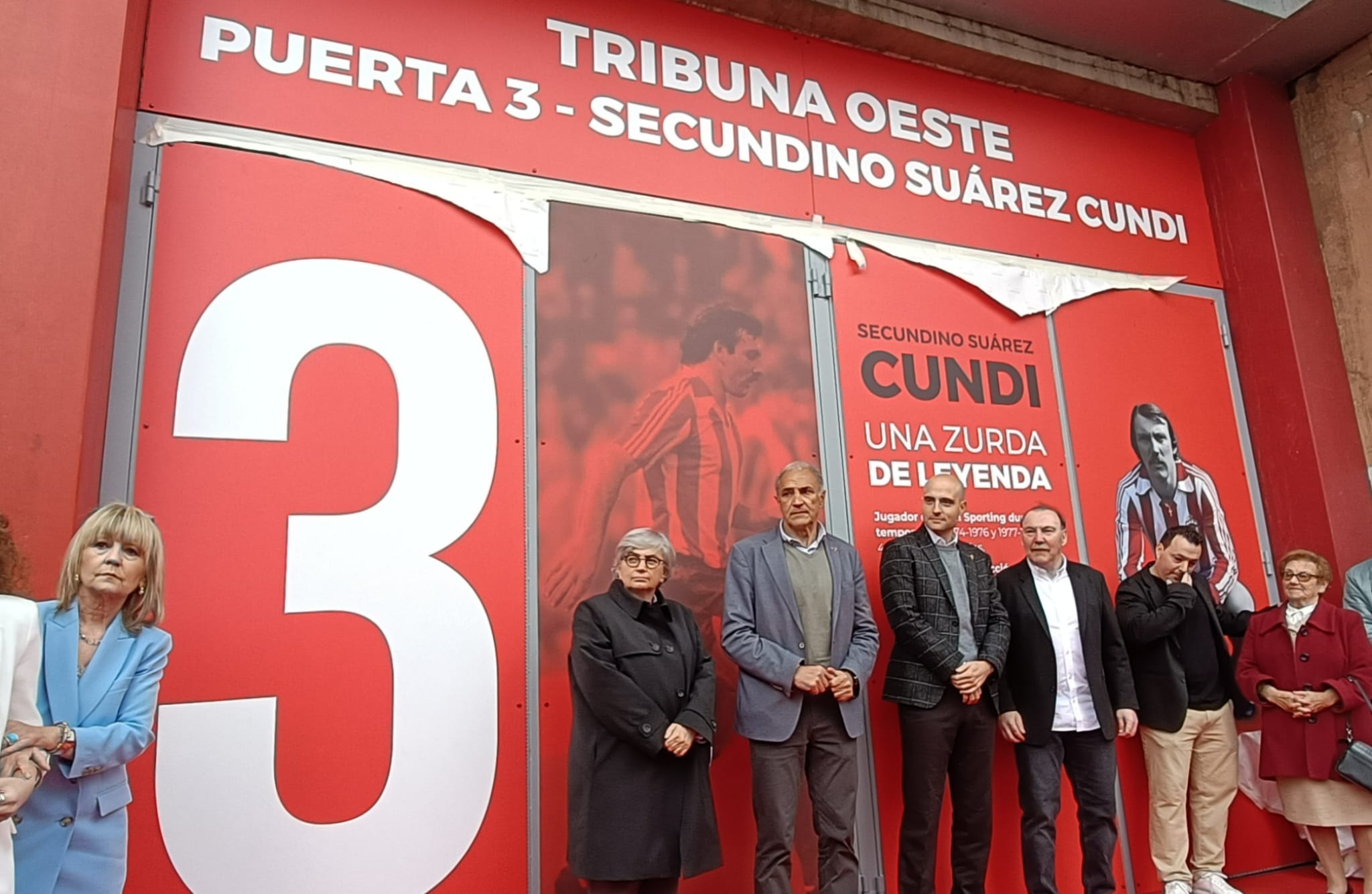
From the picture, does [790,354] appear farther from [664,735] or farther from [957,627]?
[664,735]

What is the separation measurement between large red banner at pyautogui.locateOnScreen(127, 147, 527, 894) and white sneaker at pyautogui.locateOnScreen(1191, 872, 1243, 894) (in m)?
2.75

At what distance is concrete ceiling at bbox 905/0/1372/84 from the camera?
479 cm

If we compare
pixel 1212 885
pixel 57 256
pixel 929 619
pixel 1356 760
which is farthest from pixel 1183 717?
pixel 57 256

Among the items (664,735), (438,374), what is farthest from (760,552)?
(438,374)

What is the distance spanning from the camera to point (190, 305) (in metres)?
3.16

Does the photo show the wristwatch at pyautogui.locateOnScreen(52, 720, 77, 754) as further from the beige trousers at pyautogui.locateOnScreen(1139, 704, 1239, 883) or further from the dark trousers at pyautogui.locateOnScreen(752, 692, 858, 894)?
the beige trousers at pyautogui.locateOnScreen(1139, 704, 1239, 883)

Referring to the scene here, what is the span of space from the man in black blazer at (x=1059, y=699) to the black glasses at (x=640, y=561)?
1444 mm

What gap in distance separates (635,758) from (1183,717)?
2.37 metres

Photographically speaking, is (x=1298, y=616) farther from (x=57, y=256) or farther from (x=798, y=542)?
(x=57, y=256)

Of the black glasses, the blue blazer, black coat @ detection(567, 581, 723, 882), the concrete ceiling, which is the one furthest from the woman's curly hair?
the concrete ceiling

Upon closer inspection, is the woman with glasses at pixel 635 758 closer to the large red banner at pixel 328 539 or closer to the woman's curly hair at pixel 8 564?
the large red banner at pixel 328 539

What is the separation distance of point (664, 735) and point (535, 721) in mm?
647

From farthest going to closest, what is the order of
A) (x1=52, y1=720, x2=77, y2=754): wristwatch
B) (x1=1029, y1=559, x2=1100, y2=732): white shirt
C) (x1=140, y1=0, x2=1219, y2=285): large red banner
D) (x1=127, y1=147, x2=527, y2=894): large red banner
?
(x1=1029, y1=559, x2=1100, y2=732): white shirt, (x1=140, y1=0, x2=1219, y2=285): large red banner, (x1=127, y1=147, x2=527, y2=894): large red banner, (x1=52, y1=720, x2=77, y2=754): wristwatch

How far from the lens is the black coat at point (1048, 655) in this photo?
358 cm
